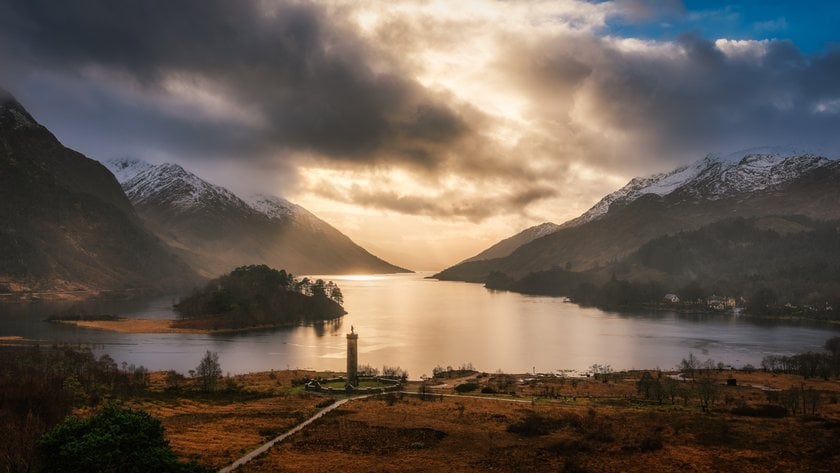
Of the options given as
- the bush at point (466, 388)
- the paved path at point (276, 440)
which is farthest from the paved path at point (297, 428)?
the bush at point (466, 388)

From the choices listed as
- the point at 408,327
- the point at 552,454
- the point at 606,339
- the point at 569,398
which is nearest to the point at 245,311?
the point at 408,327

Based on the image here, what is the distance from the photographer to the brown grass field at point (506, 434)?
136 ft

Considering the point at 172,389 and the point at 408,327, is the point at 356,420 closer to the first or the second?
the point at 172,389

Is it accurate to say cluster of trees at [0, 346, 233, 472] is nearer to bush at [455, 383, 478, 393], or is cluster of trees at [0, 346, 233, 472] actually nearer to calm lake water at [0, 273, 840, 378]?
bush at [455, 383, 478, 393]

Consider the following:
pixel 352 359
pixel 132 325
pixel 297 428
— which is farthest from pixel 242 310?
pixel 297 428

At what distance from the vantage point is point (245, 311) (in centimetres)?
18400

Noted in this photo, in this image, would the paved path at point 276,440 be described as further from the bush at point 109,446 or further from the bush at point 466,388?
the bush at point 466,388

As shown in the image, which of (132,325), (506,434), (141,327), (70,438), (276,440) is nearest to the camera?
(70,438)

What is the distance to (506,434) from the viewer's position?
167ft

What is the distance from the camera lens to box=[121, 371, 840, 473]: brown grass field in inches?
1633

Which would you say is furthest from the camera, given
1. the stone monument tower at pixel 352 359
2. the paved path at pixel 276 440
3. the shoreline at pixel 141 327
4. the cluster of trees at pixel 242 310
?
the cluster of trees at pixel 242 310

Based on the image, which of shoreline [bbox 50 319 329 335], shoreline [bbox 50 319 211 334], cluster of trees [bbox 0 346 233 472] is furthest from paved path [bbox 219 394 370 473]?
shoreline [bbox 50 319 211 334]

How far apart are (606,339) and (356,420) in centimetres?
11588

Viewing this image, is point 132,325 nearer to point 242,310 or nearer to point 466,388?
point 242,310
